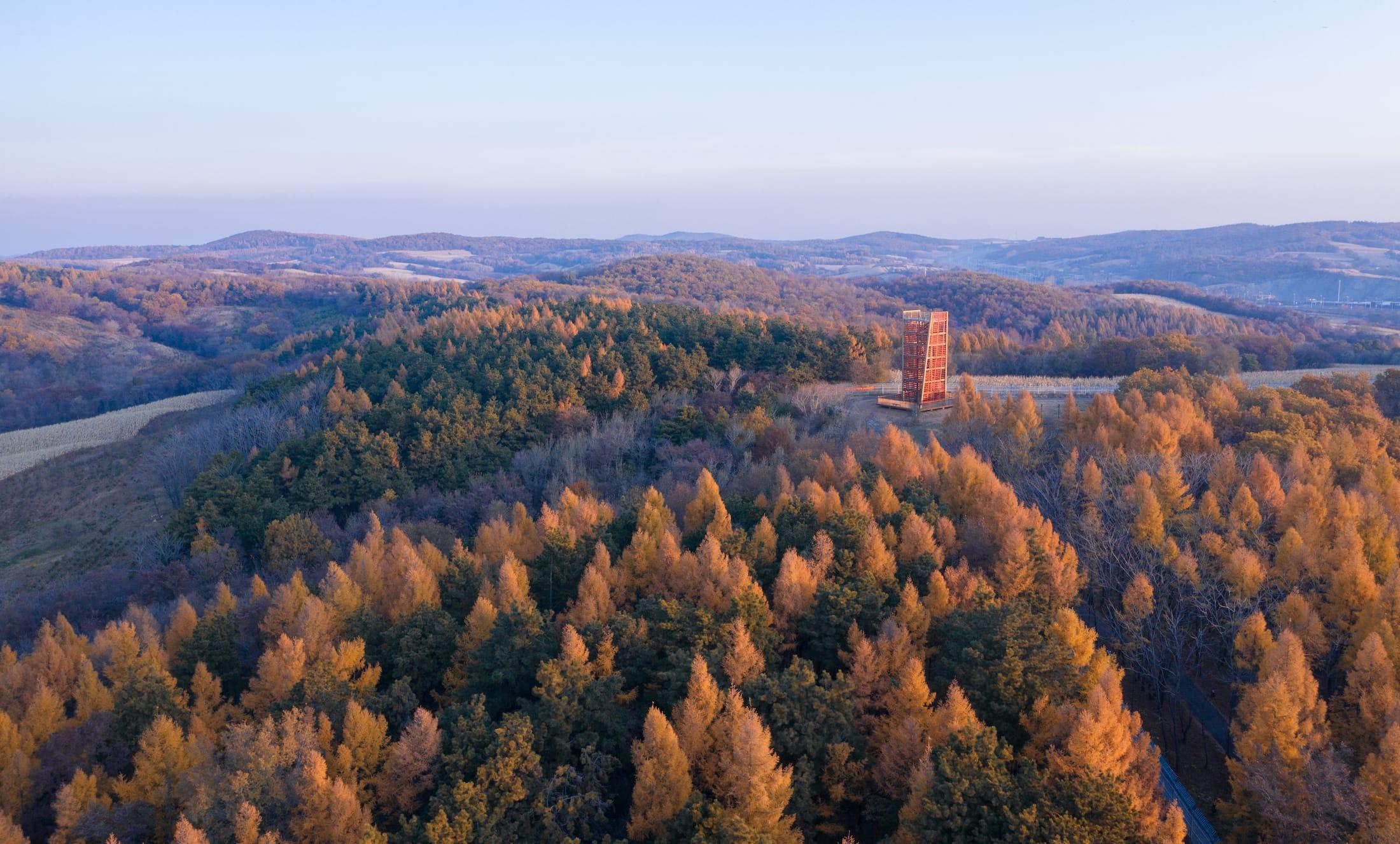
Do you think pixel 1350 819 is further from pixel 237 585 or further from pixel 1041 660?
pixel 237 585

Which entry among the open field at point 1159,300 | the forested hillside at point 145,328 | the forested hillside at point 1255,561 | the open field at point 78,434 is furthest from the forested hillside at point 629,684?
the open field at point 1159,300

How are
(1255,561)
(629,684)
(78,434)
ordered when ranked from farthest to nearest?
(78,434), (1255,561), (629,684)

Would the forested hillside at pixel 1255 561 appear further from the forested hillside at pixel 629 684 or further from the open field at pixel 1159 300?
the open field at pixel 1159 300

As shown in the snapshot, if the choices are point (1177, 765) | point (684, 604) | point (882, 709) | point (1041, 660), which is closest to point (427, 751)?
point (684, 604)

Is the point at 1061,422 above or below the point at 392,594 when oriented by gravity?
above

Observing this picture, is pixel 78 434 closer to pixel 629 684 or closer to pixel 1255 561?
pixel 629 684

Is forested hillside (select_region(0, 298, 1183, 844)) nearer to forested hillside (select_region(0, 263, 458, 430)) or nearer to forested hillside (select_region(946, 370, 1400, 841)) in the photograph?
forested hillside (select_region(946, 370, 1400, 841))

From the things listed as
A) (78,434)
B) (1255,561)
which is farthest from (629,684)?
(78,434)
